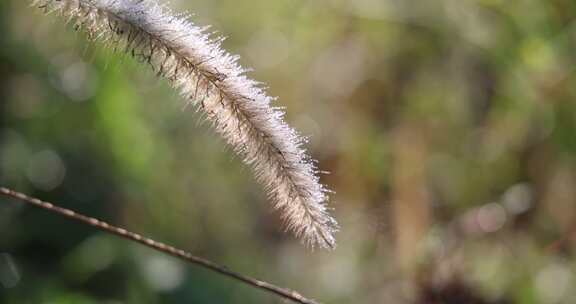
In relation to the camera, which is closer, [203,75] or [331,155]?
[203,75]

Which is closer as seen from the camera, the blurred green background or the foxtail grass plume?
the foxtail grass plume

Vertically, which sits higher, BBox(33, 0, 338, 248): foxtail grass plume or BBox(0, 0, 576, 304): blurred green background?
BBox(0, 0, 576, 304): blurred green background

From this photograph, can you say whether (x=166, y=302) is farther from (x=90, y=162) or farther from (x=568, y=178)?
(x=568, y=178)

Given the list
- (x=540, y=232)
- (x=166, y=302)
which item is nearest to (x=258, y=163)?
(x=166, y=302)

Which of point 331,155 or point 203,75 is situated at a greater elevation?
point 331,155
